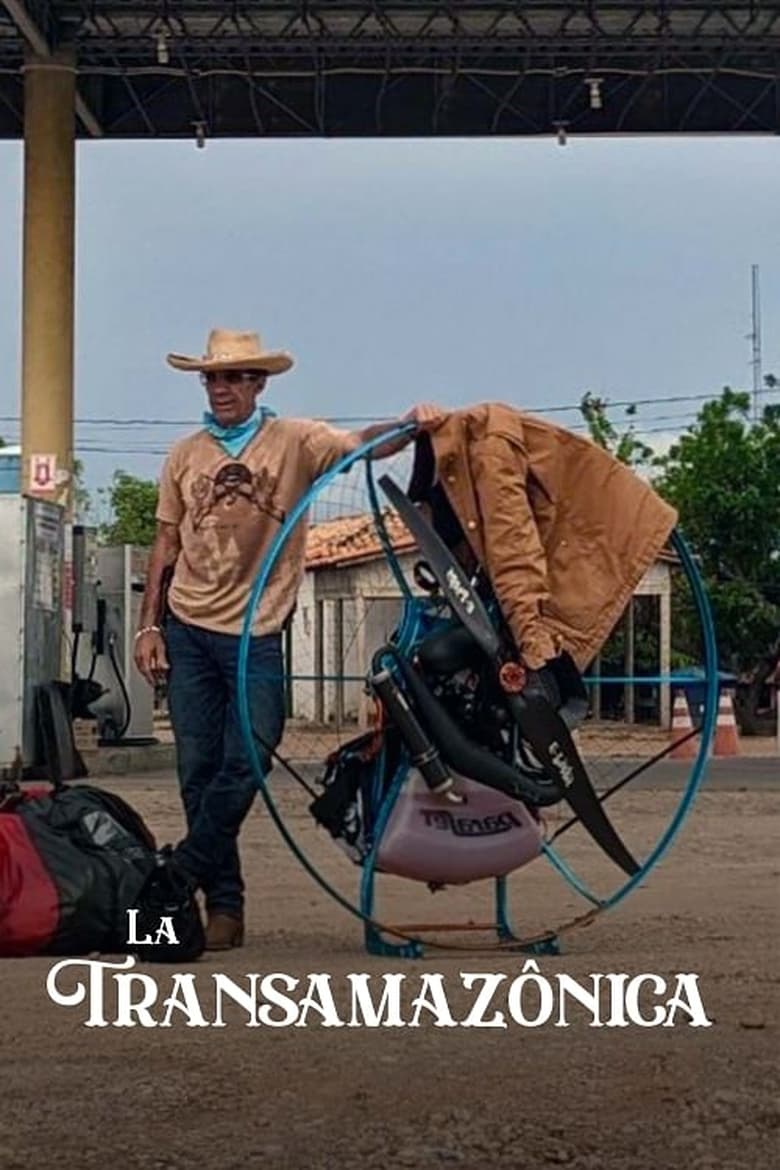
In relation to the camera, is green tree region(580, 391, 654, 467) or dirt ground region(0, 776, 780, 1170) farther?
green tree region(580, 391, 654, 467)

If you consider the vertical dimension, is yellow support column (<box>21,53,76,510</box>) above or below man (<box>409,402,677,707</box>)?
above

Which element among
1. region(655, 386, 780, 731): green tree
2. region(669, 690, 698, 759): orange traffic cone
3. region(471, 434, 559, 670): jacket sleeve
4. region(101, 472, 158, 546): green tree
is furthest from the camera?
region(101, 472, 158, 546): green tree

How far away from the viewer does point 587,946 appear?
298 inches

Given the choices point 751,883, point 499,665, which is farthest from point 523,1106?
point 751,883

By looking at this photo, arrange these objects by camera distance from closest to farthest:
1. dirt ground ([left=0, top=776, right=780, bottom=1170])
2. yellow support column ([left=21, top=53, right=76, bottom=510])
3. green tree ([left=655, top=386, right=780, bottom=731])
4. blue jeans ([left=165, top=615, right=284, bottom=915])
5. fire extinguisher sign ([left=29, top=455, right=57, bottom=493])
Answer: dirt ground ([left=0, top=776, right=780, bottom=1170]) → blue jeans ([left=165, top=615, right=284, bottom=915]) → fire extinguisher sign ([left=29, top=455, right=57, bottom=493]) → yellow support column ([left=21, top=53, right=76, bottom=510]) → green tree ([left=655, top=386, right=780, bottom=731])

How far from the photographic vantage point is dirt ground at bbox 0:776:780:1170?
4625 mm

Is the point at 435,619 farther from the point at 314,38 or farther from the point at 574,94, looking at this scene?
the point at 574,94

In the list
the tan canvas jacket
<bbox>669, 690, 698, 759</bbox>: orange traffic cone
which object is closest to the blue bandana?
the tan canvas jacket

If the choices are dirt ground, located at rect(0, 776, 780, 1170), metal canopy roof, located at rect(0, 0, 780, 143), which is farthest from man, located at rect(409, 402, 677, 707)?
metal canopy roof, located at rect(0, 0, 780, 143)

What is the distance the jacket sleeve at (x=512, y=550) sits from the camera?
6.96 meters

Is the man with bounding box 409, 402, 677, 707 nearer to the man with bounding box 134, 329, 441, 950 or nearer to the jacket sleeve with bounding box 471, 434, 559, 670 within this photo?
the jacket sleeve with bounding box 471, 434, 559, 670

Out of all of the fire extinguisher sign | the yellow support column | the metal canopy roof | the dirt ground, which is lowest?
the dirt ground

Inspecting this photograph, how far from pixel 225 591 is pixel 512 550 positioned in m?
1.15

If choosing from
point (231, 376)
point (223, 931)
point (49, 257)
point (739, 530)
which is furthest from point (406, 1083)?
point (739, 530)
